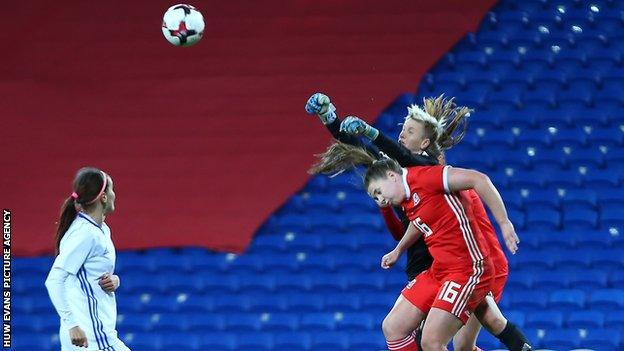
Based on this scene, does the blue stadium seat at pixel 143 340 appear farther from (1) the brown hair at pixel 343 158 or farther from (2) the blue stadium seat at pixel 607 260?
(2) the blue stadium seat at pixel 607 260

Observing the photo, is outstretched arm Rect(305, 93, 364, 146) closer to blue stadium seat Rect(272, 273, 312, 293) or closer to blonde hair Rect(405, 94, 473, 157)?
blonde hair Rect(405, 94, 473, 157)

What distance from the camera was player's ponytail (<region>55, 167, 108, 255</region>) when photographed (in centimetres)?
402

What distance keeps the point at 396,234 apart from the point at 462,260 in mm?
572

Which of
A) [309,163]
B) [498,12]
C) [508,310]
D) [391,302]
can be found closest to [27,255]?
[309,163]

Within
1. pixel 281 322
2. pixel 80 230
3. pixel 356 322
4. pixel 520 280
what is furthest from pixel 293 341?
pixel 80 230

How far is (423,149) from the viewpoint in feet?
15.6

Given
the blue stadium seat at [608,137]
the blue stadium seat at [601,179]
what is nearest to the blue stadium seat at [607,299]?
the blue stadium seat at [601,179]

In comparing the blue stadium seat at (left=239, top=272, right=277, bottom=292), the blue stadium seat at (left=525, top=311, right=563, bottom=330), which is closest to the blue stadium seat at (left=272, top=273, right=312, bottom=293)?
A: the blue stadium seat at (left=239, top=272, right=277, bottom=292)

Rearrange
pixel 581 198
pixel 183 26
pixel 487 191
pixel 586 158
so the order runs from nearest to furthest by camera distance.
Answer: pixel 487 191
pixel 183 26
pixel 581 198
pixel 586 158

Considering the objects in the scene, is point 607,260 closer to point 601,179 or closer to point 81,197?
point 601,179

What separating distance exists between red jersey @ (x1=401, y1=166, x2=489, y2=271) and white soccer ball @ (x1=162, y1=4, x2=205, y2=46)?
6.23 ft

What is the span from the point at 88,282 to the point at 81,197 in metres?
0.30

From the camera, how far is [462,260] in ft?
14.3

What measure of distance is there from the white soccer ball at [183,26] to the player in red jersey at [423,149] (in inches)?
57.3
